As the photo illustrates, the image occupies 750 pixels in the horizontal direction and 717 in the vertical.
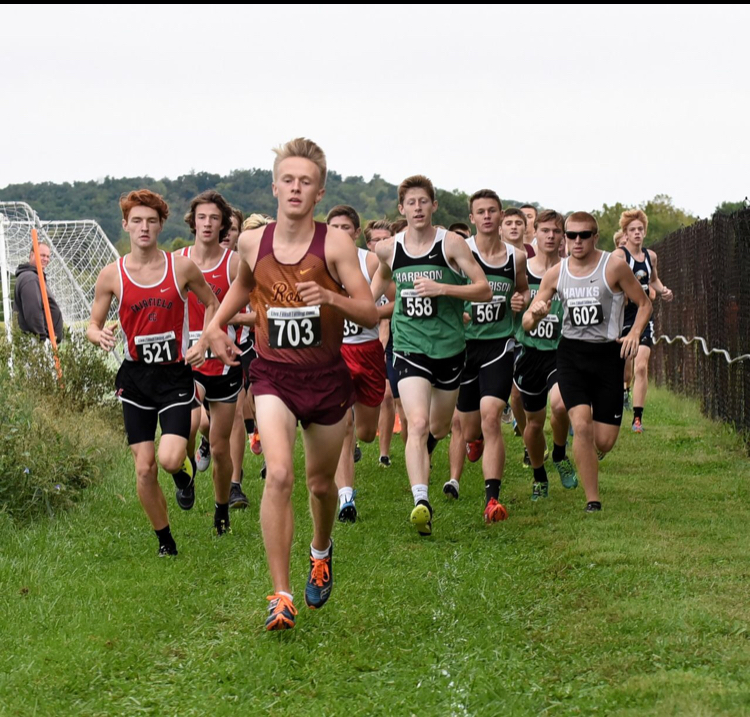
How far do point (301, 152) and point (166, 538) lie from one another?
3146mm

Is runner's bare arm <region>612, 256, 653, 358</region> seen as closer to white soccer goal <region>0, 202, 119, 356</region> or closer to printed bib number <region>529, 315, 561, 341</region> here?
printed bib number <region>529, 315, 561, 341</region>

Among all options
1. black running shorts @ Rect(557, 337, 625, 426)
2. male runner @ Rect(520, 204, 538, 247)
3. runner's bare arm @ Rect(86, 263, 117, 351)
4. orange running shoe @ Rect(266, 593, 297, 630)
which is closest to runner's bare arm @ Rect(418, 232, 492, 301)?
black running shorts @ Rect(557, 337, 625, 426)

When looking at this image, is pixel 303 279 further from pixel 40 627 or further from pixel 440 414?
pixel 440 414

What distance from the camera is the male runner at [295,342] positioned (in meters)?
6.01

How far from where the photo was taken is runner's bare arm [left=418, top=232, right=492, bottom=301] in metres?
8.59

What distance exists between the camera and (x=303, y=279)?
241 inches

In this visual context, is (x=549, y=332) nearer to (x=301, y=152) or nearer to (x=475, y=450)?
(x=475, y=450)

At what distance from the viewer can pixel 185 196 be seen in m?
110

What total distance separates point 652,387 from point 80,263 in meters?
11.8

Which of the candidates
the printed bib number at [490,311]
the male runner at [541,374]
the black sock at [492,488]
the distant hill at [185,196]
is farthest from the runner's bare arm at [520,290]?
the distant hill at [185,196]

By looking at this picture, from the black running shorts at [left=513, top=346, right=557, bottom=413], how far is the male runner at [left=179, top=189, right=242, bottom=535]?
268cm

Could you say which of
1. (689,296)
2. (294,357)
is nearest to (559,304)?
(294,357)

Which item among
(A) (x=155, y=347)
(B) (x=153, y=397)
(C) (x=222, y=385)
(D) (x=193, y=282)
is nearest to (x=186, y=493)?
(C) (x=222, y=385)

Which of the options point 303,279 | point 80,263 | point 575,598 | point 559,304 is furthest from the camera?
point 80,263
